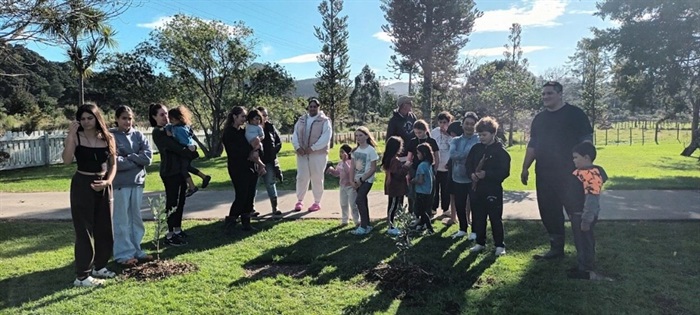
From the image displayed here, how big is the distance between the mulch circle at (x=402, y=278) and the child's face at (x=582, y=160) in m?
1.71

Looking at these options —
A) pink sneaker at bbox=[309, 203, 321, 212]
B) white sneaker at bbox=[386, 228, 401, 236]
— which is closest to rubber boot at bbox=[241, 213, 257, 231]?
pink sneaker at bbox=[309, 203, 321, 212]

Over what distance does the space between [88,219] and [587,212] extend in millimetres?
4583

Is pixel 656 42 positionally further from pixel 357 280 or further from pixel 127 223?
pixel 127 223

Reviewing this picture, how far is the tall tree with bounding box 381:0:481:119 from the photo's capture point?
18641 millimetres

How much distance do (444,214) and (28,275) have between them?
525 cm

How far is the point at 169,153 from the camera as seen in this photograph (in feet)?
17.0

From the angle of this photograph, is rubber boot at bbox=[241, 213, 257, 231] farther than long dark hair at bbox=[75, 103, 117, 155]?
Yes

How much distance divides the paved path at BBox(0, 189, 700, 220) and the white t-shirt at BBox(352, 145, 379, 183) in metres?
1.22

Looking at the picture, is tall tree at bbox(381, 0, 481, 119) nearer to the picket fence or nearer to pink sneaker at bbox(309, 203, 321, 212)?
the picket fence

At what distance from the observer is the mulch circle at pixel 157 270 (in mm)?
4336

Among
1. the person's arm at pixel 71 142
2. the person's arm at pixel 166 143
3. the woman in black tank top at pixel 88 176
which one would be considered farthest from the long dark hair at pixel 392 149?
the person's arm at pixel 71 142

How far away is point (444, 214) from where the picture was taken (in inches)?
269

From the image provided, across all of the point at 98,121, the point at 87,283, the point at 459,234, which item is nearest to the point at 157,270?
the point at 87,283

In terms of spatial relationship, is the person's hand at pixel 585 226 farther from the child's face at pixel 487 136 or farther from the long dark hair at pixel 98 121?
the long dark hair at pixel 98 121
